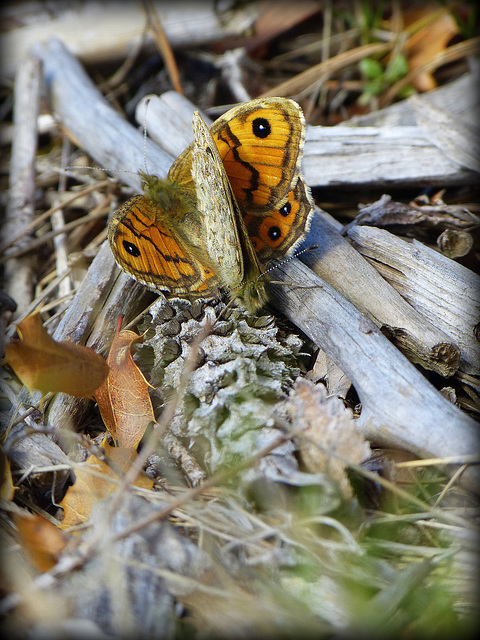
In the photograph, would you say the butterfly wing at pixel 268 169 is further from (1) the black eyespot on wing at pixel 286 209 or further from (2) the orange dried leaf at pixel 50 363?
(2) the orange dried leaf at pixel 50 363

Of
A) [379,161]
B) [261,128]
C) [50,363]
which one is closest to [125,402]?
[50,363]

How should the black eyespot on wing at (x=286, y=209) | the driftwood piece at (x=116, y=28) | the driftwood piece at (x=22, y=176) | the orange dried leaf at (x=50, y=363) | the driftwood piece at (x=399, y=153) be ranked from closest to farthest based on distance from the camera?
the orange dried leaf at (x=50, y=363) < the black eyespot on wing at (x=286, y=209) < the driftwood piece at (x=399, y=153) < the driftwood piece at (x=22, y=176) < the driftwood piece at (x=116, y=28)

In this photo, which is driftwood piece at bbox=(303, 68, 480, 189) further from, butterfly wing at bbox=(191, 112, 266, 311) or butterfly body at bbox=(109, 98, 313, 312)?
butterfly wing at bbox=(191, 112, 266, 311)

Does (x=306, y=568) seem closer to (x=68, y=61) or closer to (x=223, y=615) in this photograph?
(x=223, y=615)

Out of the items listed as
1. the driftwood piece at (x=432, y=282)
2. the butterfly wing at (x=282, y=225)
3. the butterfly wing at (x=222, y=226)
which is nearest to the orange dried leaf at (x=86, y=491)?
the butterfly wing at (x=222, y=226)

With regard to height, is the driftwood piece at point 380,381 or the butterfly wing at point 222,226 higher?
the butterfly wing at point 222,226

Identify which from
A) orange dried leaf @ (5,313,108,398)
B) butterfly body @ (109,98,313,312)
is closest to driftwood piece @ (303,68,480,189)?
butterfly body @ (109,98,313,312)

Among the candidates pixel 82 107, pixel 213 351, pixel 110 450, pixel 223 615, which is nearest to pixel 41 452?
pixel 110 450
